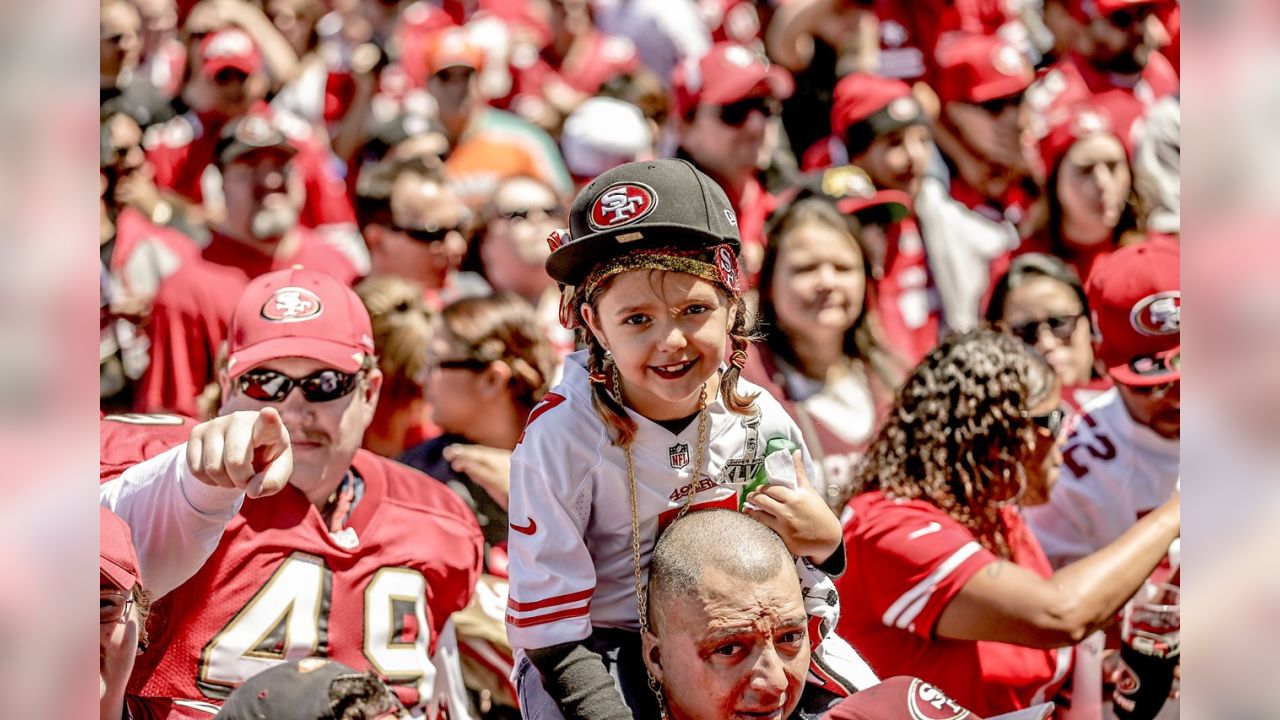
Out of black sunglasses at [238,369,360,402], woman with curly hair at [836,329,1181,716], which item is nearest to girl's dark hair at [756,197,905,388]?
woman with curly hair at [836,329,1181,716]

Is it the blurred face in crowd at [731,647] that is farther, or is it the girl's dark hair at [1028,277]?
the girl's dark hair at [1028,277]

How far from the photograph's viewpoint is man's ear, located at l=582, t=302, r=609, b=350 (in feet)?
8.52

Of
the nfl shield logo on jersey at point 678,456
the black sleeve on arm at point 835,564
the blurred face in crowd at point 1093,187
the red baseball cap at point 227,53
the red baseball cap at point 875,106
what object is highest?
the red baseball cap at point 227,53

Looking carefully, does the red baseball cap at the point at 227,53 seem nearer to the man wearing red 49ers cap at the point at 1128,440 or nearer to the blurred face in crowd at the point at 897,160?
the blurred face in crowd at the point at 897,160

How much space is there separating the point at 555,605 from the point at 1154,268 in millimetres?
2627

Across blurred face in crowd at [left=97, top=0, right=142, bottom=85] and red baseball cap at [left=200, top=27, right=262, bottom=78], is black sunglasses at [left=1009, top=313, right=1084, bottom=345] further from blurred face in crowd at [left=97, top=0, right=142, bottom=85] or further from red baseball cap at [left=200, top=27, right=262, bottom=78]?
blurred face in crowd at [left=97, top=0, right=142, bottom=85]

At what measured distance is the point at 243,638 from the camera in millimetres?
2959

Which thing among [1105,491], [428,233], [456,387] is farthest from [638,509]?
[428,233]

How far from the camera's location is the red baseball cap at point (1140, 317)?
13.8 feet

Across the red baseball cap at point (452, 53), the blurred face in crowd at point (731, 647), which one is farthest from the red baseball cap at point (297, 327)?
the red baseball cap at point (452, 53)

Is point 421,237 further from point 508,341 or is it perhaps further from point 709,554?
point 709,554
